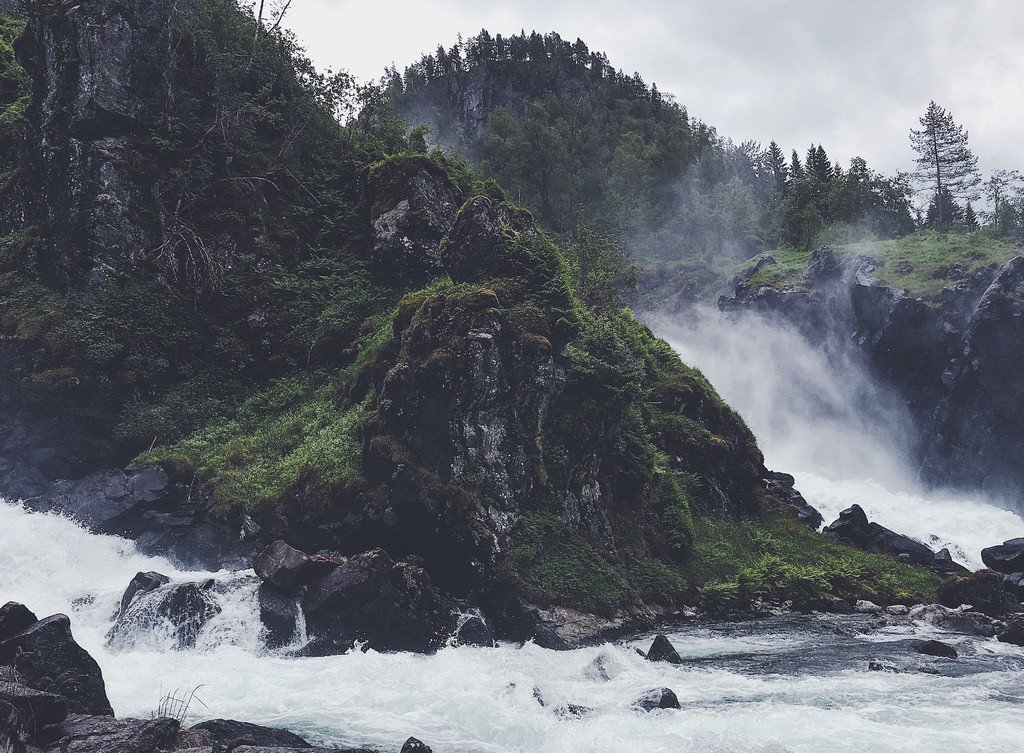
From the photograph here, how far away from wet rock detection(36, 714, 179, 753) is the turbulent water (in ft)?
10.9

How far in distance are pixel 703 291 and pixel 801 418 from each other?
24.7 meters

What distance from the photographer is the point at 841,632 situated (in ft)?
80.1

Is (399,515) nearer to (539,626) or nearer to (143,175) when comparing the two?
(539,626)

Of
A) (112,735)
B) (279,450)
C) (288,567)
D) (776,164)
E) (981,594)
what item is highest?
A: (776,164)

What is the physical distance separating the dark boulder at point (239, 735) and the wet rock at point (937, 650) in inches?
733

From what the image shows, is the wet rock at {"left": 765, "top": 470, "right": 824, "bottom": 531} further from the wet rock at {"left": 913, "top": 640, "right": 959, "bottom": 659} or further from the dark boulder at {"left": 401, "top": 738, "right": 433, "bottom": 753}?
the dark boulder at {"left": 401, "top": 738, "right": 433, "bottom": 753}

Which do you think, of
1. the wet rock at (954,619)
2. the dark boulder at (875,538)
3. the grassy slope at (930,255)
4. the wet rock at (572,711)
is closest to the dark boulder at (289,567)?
the wet rock at (572,711)

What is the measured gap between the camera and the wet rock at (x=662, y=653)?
19609 millimetres

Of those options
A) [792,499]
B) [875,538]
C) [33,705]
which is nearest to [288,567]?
→ [33,705]

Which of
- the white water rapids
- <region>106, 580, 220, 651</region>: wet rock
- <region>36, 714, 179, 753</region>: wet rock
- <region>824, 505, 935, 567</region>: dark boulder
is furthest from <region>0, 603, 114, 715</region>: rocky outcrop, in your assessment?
<region>824, 505, 935, 567</region>: dark boulder

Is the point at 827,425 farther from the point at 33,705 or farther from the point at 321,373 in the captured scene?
the point at 33,705

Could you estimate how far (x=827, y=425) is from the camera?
196 ft

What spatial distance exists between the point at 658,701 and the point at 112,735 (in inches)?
412

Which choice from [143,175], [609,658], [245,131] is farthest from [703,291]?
[609,658]
